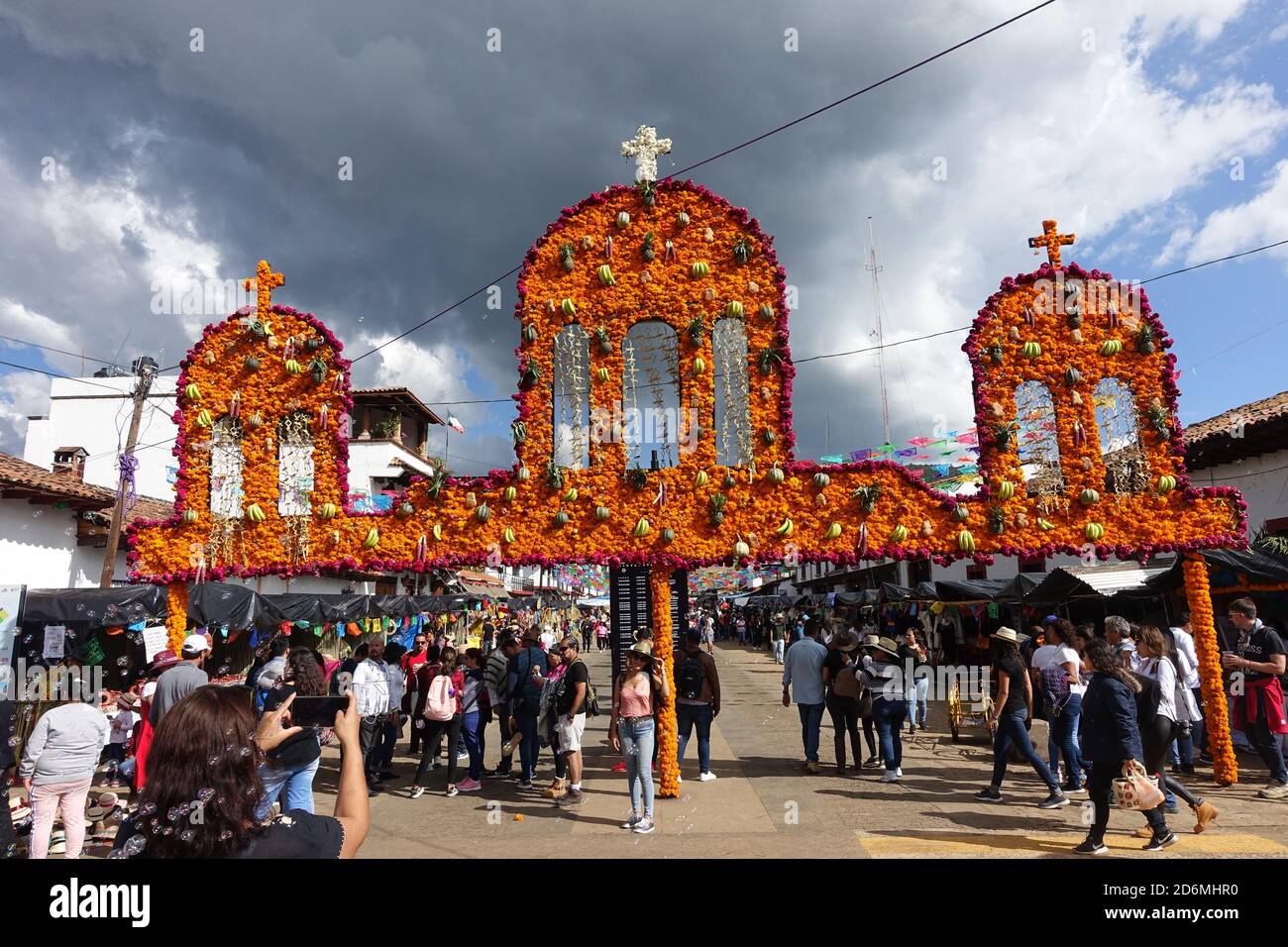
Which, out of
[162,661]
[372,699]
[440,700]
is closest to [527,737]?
[440,700]

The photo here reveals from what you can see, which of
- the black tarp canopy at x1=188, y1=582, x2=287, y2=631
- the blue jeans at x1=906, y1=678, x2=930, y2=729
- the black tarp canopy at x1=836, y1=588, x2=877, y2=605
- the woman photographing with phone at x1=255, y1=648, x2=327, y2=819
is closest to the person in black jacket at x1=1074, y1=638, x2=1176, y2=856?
the blue jeans at x1=906, y1=678, x2=930, y2=729

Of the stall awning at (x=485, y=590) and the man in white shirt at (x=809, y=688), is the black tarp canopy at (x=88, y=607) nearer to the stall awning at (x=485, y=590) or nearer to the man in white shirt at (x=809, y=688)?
the man in white shirt at (x=809, y=688)

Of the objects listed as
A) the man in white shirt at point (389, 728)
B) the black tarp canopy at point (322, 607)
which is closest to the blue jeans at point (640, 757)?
the man in white shirt at point (389, 728)

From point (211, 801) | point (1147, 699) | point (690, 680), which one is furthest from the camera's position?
point (690, 680)

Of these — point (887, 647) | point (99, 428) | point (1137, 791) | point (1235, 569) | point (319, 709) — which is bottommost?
point (1137, 791)

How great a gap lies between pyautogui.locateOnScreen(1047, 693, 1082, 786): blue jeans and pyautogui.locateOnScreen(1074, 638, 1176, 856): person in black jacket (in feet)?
6.00

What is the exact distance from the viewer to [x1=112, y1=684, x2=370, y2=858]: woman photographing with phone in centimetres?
224

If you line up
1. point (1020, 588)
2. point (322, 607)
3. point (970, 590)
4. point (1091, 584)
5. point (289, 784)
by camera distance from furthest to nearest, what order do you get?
point (970, 590), point (322, 607), point (1020, 588), point (1091, 584), point (289, 784)

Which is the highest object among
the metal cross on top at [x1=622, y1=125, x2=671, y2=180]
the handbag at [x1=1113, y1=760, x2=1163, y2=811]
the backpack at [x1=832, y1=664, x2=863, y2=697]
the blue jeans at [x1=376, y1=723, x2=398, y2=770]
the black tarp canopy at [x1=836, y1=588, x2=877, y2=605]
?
the metal cross on top at [x1=622, y1=125, x2=671, y2=180]

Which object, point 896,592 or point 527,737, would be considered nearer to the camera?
point 527,737

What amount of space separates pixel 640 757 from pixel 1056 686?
4785 mm

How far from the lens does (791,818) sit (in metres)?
7.40

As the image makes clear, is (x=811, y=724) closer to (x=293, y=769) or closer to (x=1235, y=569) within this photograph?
(x=293, y=769)

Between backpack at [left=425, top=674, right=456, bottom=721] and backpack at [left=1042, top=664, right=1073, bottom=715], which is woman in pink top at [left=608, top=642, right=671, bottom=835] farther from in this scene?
backpack at [left=1042, top=664, right=1073, bottom=715]
